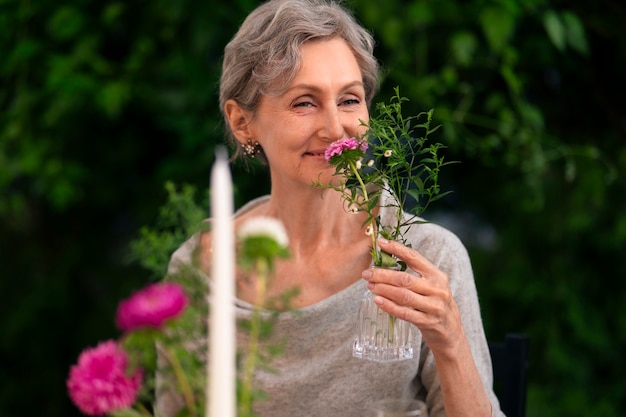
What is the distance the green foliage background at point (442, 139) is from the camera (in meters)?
2.44

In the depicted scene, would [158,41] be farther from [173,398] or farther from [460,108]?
[173,398]

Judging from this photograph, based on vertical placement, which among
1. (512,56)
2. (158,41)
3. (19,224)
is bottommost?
(19,224)

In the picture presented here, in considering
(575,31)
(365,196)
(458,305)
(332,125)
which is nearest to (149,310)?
(365,196)

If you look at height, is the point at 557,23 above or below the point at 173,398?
above

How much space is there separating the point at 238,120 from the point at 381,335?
637 mm

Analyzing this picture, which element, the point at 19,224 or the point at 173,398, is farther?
the point at 19,224

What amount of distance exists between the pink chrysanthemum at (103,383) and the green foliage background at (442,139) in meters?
1.70

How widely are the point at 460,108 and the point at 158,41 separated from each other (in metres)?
0.91

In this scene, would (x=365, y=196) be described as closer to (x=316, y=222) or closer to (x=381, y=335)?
(x=381, y=335)

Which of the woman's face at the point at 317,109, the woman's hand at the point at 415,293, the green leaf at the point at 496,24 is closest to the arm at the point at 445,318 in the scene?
the woman's hand at the point at 415,293

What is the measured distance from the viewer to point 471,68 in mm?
2598

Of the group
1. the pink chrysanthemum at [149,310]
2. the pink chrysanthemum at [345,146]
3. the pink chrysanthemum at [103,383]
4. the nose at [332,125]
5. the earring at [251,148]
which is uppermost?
the earring at [251,148]

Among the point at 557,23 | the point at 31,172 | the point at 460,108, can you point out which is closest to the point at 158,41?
the point at 31,172

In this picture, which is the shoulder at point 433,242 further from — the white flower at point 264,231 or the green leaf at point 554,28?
the white flower at point 264,231
